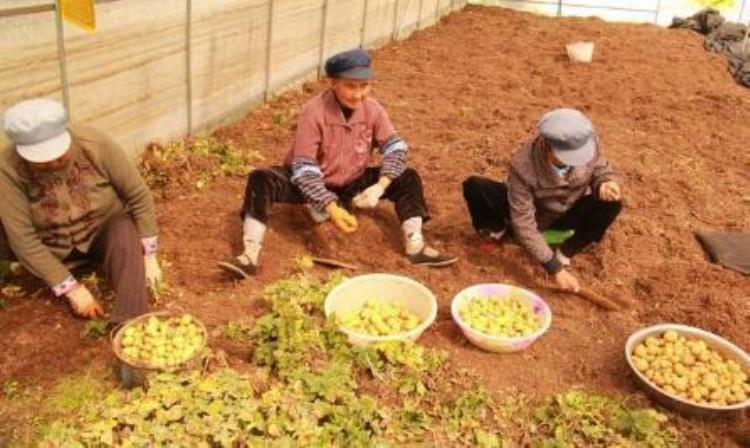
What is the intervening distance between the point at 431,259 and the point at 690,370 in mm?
1676

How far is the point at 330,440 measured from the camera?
302cm

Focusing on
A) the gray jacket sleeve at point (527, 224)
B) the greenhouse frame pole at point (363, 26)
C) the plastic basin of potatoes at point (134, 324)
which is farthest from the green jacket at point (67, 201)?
the greenhouse frame pole at point (363, 26)

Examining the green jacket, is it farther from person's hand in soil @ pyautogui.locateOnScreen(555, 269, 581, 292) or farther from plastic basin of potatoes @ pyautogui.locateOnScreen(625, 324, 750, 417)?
plastic basin of potatoes @ pyautogui.locateOnScreen(625, 324, 750, 417)

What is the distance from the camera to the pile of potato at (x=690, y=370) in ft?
10.9

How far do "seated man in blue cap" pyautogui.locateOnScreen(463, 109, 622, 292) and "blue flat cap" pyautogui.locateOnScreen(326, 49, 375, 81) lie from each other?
3.45 ft

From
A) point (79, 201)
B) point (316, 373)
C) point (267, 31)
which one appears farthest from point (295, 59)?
point (316, 373)

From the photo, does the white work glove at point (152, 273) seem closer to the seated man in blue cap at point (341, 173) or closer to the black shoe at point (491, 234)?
the seated man in blue cap at point (341, 173)

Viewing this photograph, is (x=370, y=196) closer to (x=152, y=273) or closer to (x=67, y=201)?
(x=152, y=273)

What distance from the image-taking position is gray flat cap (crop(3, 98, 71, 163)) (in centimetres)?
320

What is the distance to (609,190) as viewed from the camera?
422 cm

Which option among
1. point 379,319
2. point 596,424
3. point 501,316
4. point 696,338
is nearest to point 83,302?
point 379,319

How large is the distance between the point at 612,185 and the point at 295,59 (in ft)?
14.9

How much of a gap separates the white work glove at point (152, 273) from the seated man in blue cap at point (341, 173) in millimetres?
380

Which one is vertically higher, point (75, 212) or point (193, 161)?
point (75, 212)
